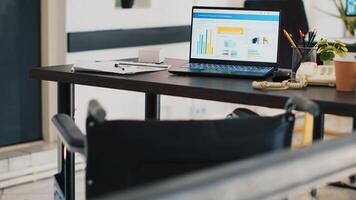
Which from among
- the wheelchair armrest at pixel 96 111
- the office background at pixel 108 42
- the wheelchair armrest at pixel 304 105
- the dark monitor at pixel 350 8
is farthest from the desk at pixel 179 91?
the dark monitor at pixel 350 8

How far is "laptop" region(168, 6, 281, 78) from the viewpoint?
9.84 feet

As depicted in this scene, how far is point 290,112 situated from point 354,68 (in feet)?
3.13

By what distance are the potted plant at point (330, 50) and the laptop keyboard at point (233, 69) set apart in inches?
8.9

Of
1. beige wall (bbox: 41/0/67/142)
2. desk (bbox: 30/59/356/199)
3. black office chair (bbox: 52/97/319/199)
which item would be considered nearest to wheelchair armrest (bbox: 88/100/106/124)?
black office chair (bbox: 52/97/319/199)

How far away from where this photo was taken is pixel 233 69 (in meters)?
2.95

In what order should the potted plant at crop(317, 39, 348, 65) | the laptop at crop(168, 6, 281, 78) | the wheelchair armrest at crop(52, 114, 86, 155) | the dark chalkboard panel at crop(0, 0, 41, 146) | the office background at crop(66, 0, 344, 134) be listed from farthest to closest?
the office background at crop(66, 0, 344, 134) < the dark chalkboard panel at crop(0, 0, 41, 146) < the laptop at crop(168, 6, 281, 78) < the potted plant at crop(317, 39, 348, 65) < the wheelchair armrest at crop(52, 114, 86, 155)

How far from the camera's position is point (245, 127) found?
62.6 inches

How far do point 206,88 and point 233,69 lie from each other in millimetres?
430

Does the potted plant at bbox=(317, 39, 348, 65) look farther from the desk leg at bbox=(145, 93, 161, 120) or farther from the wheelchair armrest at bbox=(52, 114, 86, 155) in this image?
the wheelchair armrest at bbox=(52, 114, 86, 155)

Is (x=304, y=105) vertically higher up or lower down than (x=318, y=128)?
higher up

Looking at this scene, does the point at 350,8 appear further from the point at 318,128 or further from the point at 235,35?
the point at 235,35

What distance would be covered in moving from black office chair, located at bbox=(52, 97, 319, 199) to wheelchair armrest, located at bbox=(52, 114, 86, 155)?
124 millimetres

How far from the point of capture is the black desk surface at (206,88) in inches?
92.1

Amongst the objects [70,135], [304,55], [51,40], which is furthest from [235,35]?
[51,40]
